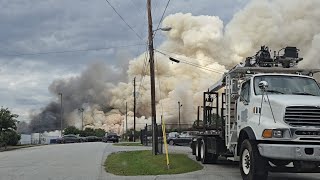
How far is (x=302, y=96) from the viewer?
1211 centimetres

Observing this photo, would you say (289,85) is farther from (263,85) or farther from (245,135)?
(245,135)

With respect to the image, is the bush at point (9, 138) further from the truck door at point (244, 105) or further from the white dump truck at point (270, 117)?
the truck door at point (244, 105)

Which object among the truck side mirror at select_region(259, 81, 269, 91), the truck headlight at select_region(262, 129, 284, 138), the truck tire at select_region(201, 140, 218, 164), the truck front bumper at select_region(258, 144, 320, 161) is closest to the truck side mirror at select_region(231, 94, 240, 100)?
the truck side mirror at select_region(259, 81, 269, 91)

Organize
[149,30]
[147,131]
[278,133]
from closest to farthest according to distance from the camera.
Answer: [278,133] < [149,30] < [147,131]

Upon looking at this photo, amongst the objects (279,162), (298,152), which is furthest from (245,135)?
(298,152)

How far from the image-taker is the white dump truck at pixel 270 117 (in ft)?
36.0

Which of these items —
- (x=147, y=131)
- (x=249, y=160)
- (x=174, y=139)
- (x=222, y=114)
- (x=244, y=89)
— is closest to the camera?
(x=249, y=160)

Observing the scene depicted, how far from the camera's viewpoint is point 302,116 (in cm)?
1113

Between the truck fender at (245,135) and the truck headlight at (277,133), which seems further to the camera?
the truck fender at (245,135)

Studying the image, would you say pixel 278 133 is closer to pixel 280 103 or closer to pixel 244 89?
pixel 280 103

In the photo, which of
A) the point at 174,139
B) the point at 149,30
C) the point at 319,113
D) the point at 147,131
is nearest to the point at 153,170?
the point at 319,113

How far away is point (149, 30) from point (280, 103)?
A: 14955mm

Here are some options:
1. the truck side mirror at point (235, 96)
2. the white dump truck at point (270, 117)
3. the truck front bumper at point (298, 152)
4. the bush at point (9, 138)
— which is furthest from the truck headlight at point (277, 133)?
the bush at point (9, 138)

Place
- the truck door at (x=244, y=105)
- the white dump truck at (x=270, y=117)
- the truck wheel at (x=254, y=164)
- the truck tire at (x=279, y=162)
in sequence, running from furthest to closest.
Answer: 1. the truck door at (x=244, y=105)
2. the truck tire at (x=279, y=162)
3. the truck wheel at (x=254, y=164)
4. the white dump truck at (x=270, y=117)
